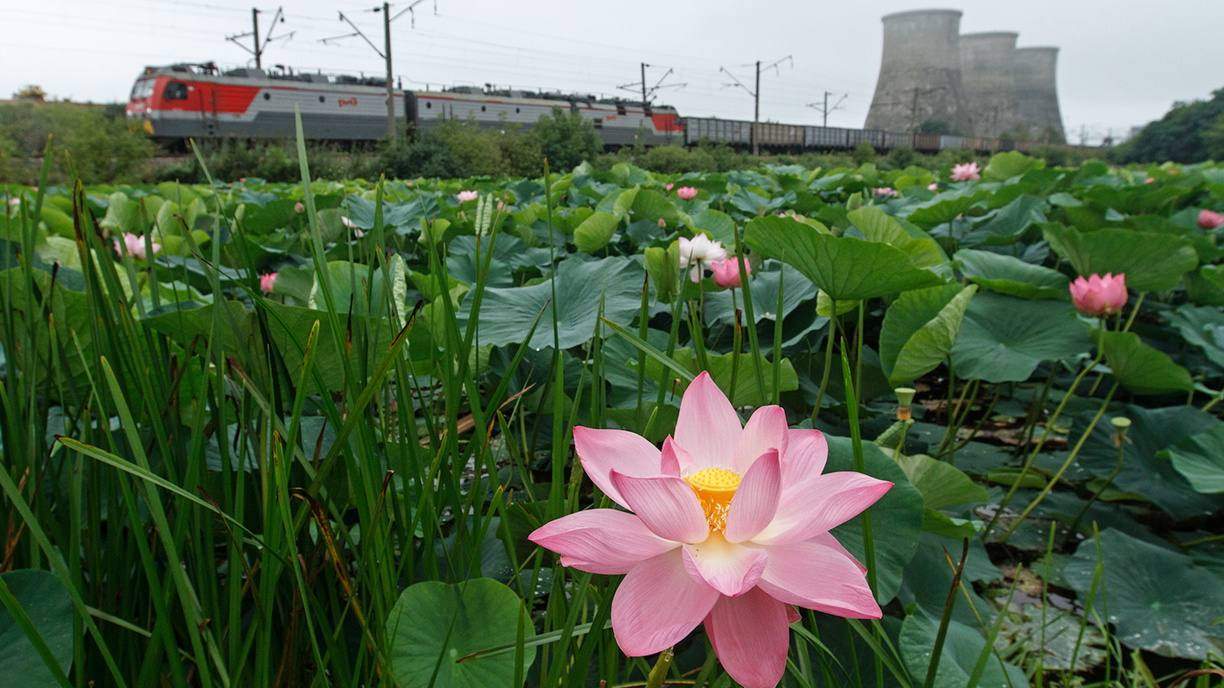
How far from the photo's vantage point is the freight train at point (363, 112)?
36.7 feet

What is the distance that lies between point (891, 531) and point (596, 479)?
0.21 m

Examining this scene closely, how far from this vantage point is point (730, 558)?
22cm

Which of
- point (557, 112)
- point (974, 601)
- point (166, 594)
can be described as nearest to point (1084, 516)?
point (974, 601)

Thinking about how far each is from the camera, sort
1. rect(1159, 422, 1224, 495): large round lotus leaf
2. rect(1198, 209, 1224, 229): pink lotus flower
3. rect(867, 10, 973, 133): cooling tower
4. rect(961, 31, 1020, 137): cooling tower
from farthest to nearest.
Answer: rect(961, 31, 1020, 137): cooling tower → rect(867, 10, 973, 133): cooling tower → rect(1198, 209, 1224, 229): pink lotus flower → rect(1159, 422, 1224, 495): large round lotus leaf

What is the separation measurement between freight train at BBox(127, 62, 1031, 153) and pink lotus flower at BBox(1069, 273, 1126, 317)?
8.43 m

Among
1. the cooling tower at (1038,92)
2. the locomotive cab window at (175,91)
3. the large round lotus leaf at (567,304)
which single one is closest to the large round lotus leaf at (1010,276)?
the large round lotus leaf at (567,304)

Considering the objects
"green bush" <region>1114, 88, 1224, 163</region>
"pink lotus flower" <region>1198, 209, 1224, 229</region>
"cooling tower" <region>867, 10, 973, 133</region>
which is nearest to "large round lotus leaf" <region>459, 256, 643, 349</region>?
"pink lotus flower" <region>1198, 209, 1224, 229</region>

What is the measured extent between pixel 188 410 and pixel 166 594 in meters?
0.18

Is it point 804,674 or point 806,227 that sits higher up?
point 806,227

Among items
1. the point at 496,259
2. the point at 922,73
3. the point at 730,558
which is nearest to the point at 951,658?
the point at 730,558

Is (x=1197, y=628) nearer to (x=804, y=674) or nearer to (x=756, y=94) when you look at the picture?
(x=804, y=674)

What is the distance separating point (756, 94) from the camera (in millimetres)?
17078

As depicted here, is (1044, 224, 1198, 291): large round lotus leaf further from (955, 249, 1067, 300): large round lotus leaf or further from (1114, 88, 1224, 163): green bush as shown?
(1114, 88, 1224, 163): green bush

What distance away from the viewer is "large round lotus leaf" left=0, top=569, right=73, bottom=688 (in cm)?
31
